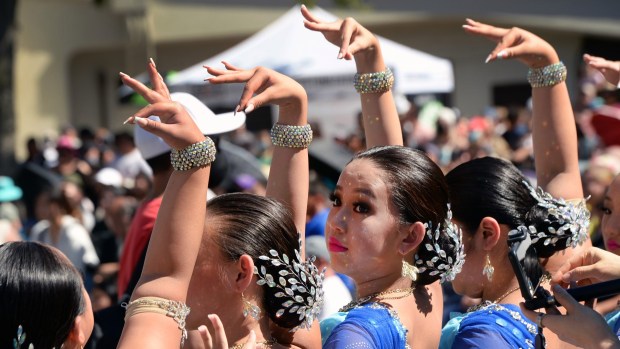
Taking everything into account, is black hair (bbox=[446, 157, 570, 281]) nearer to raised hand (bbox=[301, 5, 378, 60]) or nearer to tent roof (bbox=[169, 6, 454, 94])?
raised hand (bbox=[301, 5, 378, 60])

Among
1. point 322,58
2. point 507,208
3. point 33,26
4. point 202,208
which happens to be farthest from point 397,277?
point 33,26

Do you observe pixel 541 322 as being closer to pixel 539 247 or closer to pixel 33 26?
pixel 539 247

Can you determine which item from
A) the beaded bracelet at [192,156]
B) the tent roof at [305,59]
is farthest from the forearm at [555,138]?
the tent roof at [305,59]

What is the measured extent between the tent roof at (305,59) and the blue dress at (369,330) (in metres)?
5.82

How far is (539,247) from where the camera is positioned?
325 centimetres

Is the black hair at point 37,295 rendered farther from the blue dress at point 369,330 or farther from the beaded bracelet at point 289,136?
the beaded bracelet at point 289,136

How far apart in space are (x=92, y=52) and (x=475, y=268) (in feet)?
69.6

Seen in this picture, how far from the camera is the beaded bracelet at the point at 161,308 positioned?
2213mm

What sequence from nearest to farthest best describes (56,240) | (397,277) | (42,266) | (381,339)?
(42,266) → (381,339) → (397,277) → (56,240)

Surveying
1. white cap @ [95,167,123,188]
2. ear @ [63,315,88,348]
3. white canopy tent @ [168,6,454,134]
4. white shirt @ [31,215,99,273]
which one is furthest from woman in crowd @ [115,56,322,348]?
white cap @ [95,167,123,188]

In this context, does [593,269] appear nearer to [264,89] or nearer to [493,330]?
[493,330]

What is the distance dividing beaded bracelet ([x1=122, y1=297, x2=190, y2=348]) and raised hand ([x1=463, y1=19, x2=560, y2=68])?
131 cm

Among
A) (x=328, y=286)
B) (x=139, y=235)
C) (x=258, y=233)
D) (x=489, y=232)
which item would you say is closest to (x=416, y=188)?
(x=489, y=232)

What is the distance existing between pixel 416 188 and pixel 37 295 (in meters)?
1.12
